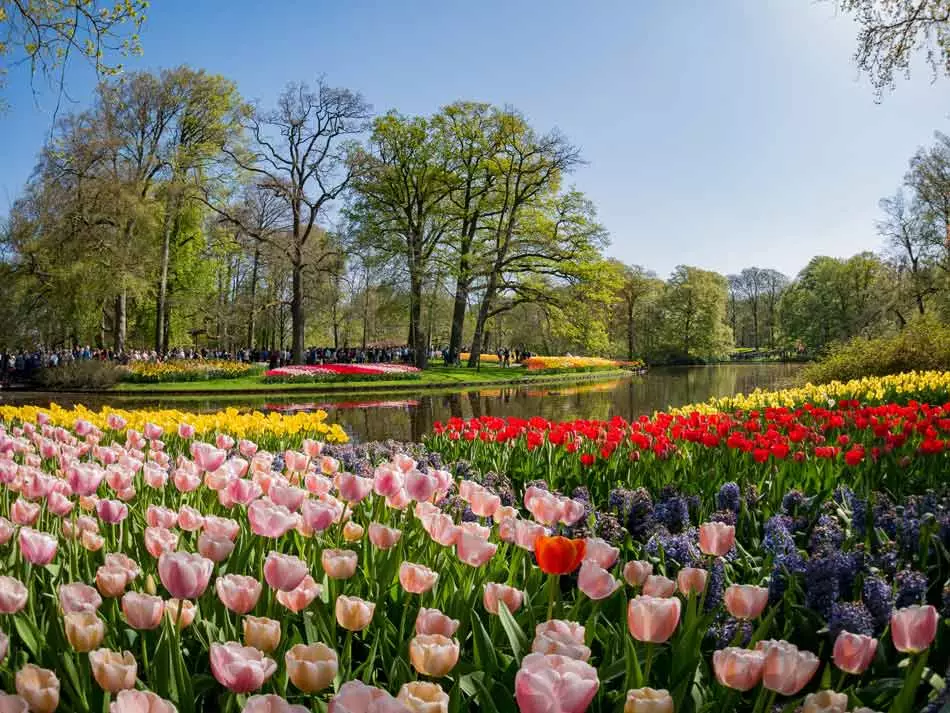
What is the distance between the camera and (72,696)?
1.49 m

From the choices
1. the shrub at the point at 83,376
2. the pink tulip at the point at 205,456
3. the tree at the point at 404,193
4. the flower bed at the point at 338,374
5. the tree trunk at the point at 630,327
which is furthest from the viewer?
the tree trunk at the point at 630,327

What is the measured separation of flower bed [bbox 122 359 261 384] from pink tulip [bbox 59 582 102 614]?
979 inches

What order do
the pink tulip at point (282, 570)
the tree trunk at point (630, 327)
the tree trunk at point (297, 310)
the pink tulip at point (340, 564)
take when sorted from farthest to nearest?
the tree trunk at point (630, 327)
the tree trunk at point (297, 310)
the pink tulip at point (340, 564)
the pink tulip at point (282, 570)

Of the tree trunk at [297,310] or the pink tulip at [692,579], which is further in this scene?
the tree trunk at [297,310]

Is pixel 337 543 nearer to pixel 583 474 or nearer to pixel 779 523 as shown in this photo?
pixel 779 523

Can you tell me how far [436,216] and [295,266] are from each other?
938 cm

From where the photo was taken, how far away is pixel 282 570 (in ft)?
4.96

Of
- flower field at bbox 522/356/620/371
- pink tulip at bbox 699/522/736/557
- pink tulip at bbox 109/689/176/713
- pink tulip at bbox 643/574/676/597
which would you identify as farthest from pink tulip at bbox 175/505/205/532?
flower field at bbox 522/356/620/371

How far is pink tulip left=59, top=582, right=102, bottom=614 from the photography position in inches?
61.2

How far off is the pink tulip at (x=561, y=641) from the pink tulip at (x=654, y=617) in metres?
0.11

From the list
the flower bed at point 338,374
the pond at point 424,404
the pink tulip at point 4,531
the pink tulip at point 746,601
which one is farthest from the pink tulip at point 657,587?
the flower bed at point 338,374

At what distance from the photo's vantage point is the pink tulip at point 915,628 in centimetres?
124

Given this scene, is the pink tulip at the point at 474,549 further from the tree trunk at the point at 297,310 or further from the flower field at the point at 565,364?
the flower field at the point at 565,364

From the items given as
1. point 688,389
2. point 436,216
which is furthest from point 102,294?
point 688,389
